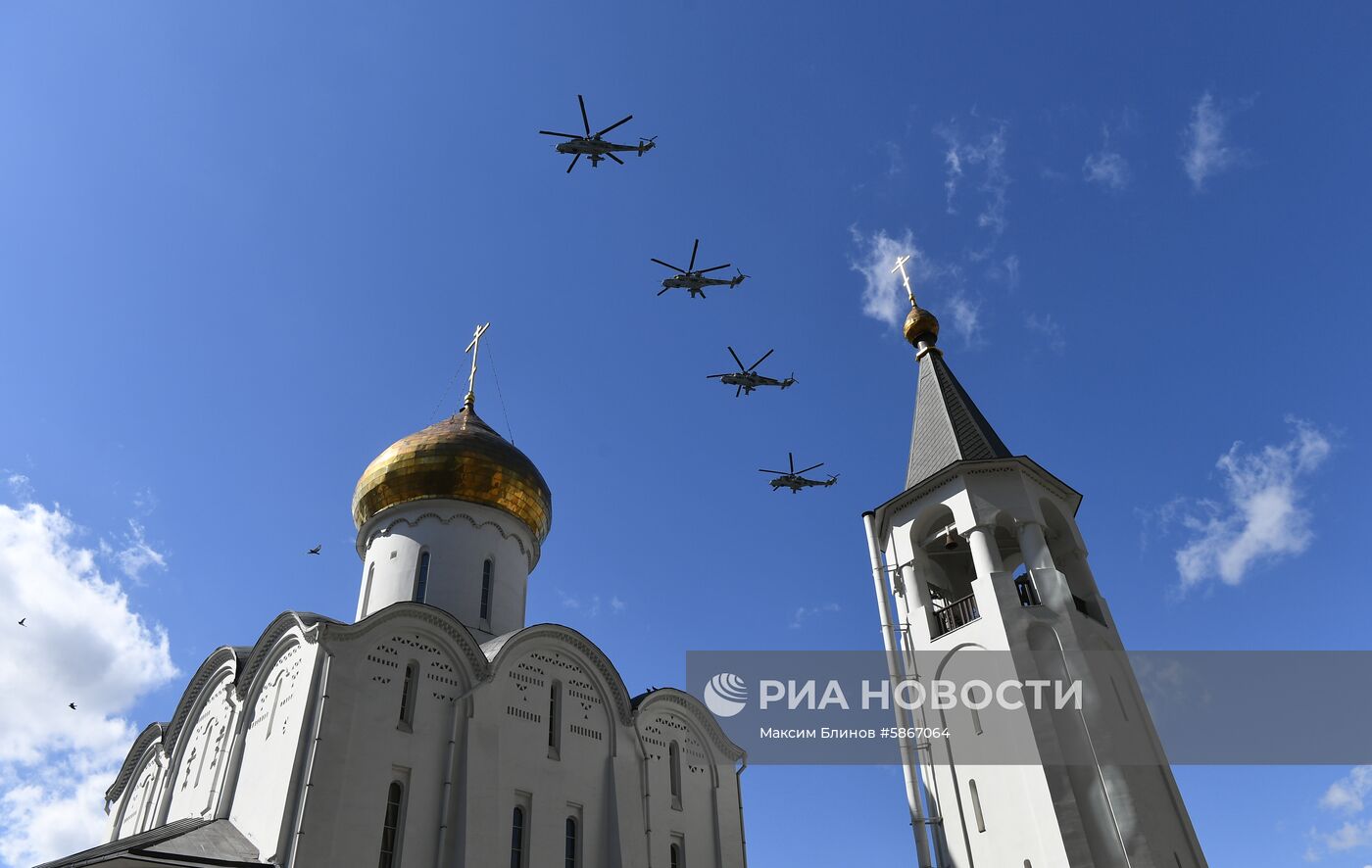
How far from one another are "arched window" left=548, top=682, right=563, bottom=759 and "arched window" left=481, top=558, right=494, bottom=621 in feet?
8.69

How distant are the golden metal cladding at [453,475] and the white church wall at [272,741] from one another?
160 inches

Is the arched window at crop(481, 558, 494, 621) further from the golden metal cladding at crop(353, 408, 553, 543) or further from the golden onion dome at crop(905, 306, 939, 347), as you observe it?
the golden onion dome at crop(905, 306, 939, 347)

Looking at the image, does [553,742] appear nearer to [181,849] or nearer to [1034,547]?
[181,849]

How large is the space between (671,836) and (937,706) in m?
4.50

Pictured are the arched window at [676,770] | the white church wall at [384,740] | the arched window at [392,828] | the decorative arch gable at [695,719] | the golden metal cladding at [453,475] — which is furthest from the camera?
the golden metal cladding at [453,475]

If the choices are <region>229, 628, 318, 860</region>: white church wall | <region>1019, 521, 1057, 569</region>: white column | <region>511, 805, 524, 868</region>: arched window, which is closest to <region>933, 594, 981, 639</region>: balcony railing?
<region>1019, 521, 1057, 569</region>: white column

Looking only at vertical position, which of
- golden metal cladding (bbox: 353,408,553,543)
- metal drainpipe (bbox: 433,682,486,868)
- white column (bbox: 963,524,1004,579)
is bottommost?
metal drainpipe (bbox: 433,682,486,868)

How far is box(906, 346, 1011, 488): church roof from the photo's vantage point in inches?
563

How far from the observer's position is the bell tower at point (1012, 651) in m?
10.5

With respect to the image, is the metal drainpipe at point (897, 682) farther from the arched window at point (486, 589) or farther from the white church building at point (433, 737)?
the arched window at point (486, 589)

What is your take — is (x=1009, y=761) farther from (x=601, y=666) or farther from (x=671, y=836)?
(x=601, y=666)

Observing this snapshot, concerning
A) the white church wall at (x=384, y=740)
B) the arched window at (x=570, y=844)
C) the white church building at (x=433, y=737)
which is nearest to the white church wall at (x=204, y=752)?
the white church building at (x=433, y=737)

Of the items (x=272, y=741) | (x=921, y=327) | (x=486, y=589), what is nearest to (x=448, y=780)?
(x=272, y=741)

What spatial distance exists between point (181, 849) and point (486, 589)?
6.39 meters
